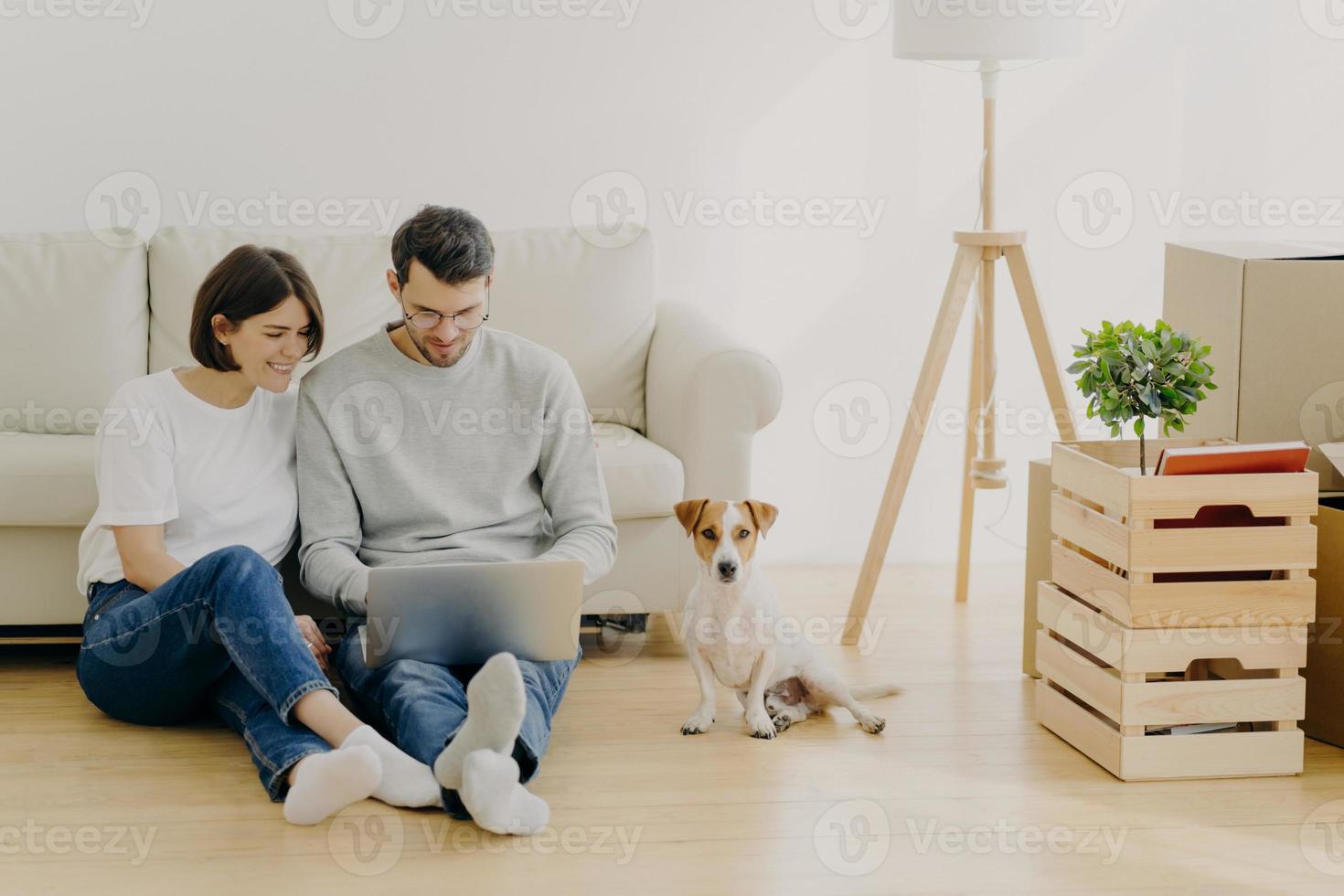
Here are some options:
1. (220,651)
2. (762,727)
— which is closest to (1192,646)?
(762,727)

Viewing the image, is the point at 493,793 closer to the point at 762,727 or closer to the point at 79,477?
the point at 762,727

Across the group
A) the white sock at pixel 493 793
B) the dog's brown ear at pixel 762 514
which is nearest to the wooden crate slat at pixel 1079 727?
the dog's brown ear at pixel 762 514

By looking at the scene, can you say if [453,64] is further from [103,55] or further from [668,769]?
[668,769]

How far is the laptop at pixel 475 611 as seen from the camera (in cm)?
194

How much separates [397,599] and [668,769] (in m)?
0.55

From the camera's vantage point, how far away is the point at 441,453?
2305mm

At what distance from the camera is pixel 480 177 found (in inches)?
135

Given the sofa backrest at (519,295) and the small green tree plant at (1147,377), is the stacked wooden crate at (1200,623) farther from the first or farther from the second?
the sofa backrest at (519,295)

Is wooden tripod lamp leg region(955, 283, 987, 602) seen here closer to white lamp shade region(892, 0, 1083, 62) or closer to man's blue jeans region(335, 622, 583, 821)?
white lamp shade region(892, 0, 1083, 62)

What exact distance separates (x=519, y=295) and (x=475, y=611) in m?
1.23

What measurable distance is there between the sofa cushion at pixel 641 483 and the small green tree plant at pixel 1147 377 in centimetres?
84

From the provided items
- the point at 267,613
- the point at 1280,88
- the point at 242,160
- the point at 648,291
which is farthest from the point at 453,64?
the point at 1280,88

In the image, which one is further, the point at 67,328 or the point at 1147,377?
the point at 67,328

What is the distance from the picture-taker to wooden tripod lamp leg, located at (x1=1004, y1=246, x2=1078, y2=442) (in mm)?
2865
